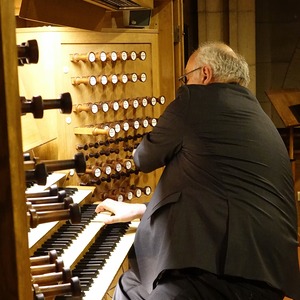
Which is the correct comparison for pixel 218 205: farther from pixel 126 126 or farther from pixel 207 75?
pixel 126 126

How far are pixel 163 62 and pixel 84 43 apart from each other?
0.95m

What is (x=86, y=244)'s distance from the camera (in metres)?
2.82

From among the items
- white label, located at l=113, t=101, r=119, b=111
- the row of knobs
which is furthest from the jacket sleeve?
white label, located at l=113, t=101, r=119, b=111

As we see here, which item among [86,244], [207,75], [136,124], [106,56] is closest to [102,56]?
[106,56]

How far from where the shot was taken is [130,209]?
10.4ft

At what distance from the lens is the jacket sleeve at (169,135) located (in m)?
2.49

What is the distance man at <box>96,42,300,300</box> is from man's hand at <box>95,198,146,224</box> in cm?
50

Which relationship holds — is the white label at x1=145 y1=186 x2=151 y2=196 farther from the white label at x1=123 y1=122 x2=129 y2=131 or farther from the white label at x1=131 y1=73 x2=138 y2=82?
the white label at x1=131 y1=73 x2=138 y2=82

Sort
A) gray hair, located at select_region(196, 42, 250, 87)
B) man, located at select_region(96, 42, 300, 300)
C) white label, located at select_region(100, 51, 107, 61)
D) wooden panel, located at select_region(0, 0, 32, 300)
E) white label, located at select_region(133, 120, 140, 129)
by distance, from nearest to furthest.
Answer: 1. wooden panel, located at select_region(0, 0, 32, 300)
2. man, located at select_region(96, 42, 300, 300)
3. gray hair, located at select_region(196, 42, 250, 87)
4. white label, located at select_region(100, 51, 107, 61)
5. white label, located at select_region(133, 120, 140, 129)

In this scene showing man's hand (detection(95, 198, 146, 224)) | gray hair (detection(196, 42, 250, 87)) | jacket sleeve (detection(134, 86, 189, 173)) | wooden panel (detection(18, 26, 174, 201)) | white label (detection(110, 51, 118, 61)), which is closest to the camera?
jacket sleeve (detection(134, 86, 189, 173))

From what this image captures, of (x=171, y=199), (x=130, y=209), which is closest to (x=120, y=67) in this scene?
(x=130, y=209)

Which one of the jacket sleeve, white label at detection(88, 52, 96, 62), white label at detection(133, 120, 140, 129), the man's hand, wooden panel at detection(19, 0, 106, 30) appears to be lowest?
the man's hand

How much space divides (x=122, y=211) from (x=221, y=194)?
93cm

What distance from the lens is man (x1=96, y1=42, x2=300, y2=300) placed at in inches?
91.7
